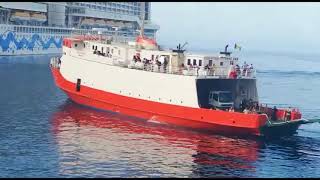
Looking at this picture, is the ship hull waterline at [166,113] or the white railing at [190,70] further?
the white railing at [190,70]

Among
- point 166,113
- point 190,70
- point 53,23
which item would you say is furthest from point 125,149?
point 53,23

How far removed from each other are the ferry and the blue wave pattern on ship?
64512 millimetres

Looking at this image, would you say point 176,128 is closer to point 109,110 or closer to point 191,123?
point 191,123

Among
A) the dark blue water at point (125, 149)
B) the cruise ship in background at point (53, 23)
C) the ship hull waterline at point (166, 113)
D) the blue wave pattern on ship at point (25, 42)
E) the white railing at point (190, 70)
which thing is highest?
the cruise ship in background at point (53, 23)

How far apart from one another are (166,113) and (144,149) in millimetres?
7877

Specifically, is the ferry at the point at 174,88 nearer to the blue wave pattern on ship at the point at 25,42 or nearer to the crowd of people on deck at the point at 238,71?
the crowd of people on deck at the point at 238,71

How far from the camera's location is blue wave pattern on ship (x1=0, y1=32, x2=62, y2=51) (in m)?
107

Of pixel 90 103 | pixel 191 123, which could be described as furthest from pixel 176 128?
pixel 90 103

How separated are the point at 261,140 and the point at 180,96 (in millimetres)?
→ 6888

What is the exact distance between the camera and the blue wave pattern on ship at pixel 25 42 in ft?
351

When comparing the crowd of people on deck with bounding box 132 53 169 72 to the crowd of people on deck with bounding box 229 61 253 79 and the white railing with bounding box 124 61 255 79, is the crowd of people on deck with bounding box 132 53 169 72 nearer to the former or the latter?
the white railing with bounding box 124 61 255 79

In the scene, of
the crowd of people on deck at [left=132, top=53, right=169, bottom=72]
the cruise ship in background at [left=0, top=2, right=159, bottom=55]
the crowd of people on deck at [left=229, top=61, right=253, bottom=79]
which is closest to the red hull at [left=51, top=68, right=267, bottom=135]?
the crowd of people on deck at [left=132, top=53, right=169, bottom=72]

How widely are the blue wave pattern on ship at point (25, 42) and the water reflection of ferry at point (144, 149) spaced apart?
7144 centimetres

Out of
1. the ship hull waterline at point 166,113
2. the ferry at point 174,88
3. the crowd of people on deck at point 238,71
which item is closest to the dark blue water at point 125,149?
the ship hull waterline at point 166,113
